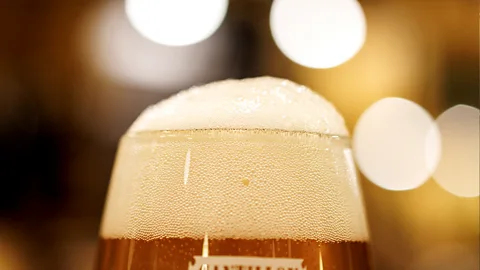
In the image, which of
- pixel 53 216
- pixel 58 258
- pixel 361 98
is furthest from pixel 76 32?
pixel 361 98

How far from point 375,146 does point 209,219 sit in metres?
2.89

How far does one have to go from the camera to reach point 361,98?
3029 mm

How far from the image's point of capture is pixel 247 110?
1.99 feet

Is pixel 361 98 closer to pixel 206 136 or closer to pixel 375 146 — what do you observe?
pixel 375 146

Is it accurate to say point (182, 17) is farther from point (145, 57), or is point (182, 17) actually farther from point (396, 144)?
point (396, 144)

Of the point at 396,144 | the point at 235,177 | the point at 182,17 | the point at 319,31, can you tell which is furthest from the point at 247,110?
the point at 396,144

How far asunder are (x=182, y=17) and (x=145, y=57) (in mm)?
378

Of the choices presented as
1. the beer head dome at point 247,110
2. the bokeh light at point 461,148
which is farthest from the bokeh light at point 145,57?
the beer head dome at point 247,110

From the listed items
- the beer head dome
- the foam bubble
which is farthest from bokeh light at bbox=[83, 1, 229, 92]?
the foam bubble

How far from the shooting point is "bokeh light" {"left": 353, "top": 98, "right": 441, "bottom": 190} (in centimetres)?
309

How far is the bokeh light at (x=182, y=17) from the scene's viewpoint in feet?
9.04

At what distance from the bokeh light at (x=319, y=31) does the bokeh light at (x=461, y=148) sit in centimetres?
59

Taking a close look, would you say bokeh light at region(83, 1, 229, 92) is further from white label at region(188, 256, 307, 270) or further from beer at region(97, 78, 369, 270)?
white label at region(188, 256, 307, 270)

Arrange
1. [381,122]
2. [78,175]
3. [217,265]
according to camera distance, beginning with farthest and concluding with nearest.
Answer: [381,122] → [78,175] → [217,265]
